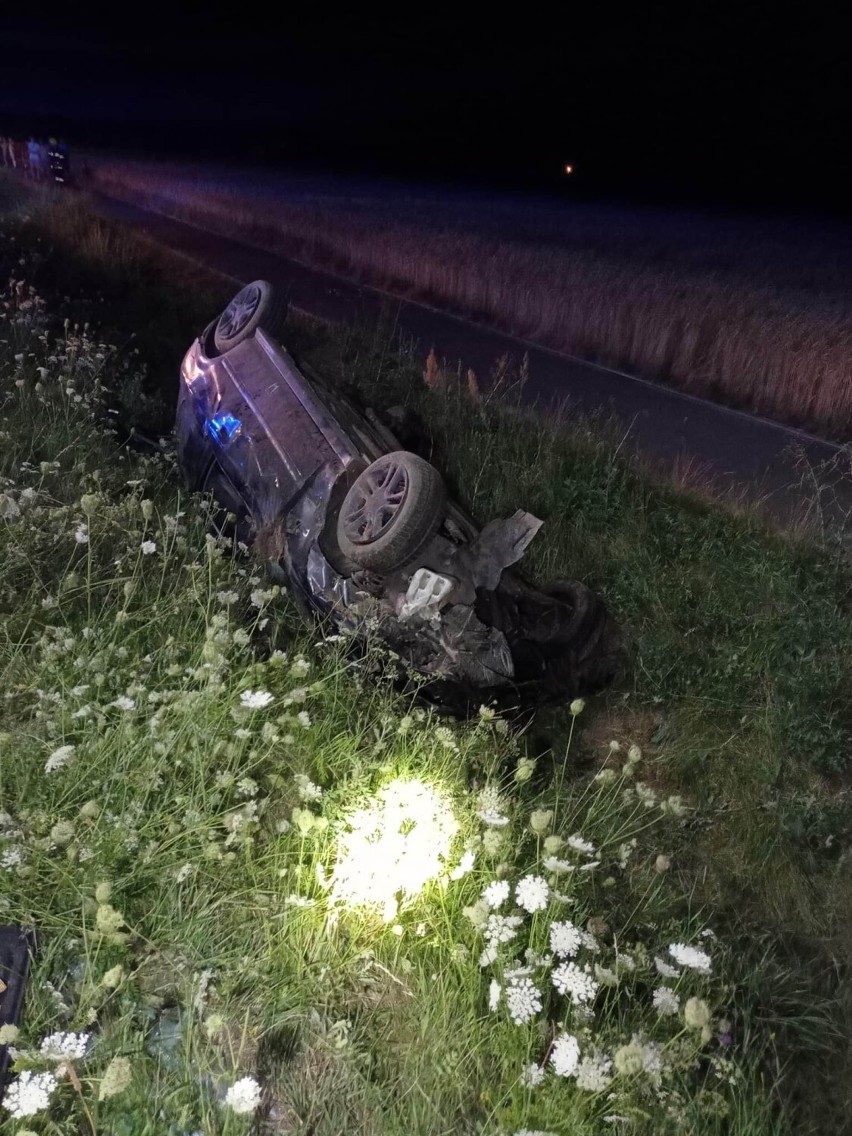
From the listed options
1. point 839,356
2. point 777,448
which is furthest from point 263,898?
point 839,356

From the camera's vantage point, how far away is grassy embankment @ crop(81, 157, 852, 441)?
7367mm

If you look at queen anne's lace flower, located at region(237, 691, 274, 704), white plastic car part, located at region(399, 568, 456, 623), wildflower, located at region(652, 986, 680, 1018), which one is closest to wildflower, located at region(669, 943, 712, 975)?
wildflower, located at region(652, 986, 680, 1018)

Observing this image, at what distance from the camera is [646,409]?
6.71 m

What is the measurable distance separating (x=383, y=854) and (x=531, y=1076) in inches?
27.4

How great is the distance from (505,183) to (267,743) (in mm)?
27153

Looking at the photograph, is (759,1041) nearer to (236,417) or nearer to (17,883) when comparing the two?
(17,883)

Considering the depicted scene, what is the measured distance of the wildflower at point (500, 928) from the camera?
2113 mm

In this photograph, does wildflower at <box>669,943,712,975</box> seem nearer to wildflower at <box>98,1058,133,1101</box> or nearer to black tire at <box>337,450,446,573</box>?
wildflower at <box>98,1058,133,1101</box>

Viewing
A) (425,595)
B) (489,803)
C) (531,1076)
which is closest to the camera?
(531,1076)

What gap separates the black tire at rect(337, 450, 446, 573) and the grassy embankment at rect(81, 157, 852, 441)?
437 centimetres

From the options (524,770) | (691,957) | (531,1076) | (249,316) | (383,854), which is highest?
(249,316)

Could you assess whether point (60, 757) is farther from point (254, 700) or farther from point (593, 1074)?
point (593, 1074)

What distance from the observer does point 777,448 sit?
6090 mm

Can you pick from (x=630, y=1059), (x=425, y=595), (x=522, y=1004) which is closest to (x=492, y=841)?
(x=522, y=1004)
